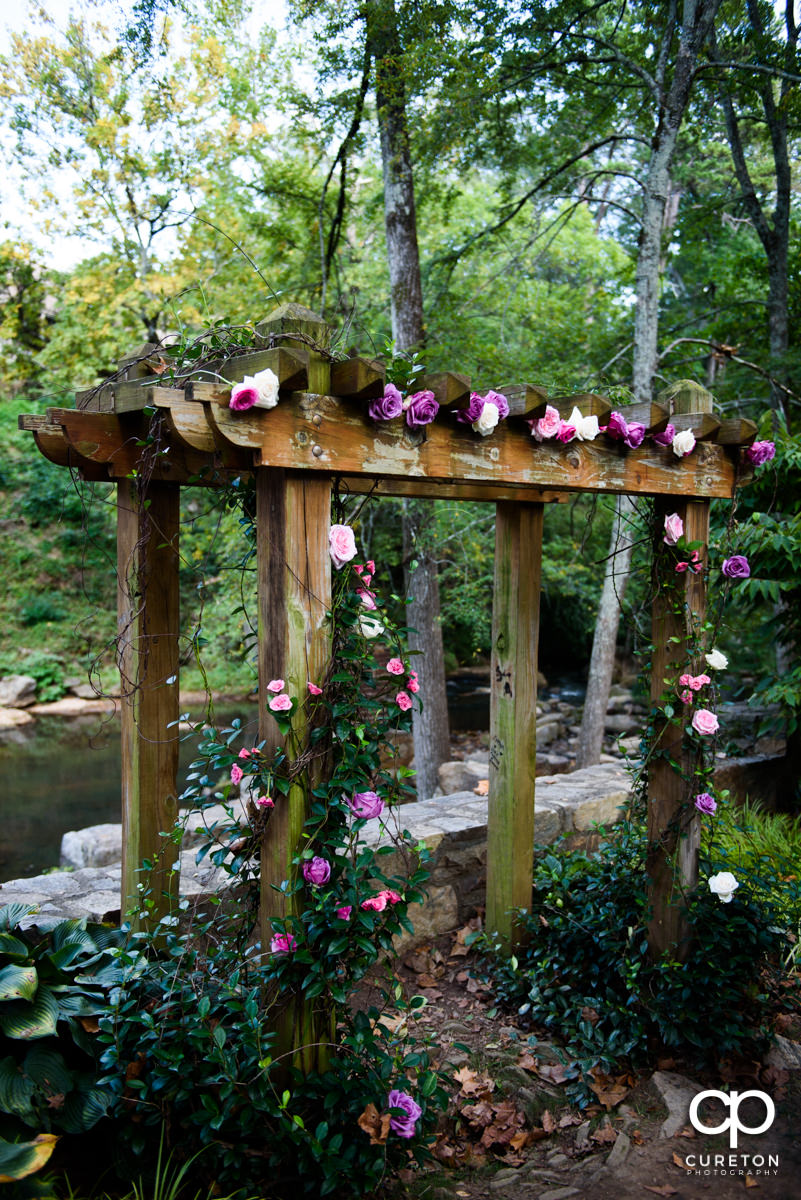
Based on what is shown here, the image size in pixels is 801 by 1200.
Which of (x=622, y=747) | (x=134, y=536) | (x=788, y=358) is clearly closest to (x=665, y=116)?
(x=788, y=358)

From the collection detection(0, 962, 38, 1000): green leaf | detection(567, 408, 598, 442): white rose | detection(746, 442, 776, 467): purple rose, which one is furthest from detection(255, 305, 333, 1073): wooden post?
detection(746, 442, 776, 467): purple rose

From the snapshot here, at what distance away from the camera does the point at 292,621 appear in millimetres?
2279

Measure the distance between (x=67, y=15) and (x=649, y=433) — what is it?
10664 millimetres

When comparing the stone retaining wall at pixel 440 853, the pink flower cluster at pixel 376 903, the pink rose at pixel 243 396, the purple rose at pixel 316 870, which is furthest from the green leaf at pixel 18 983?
the pink rose at pixel 243 396

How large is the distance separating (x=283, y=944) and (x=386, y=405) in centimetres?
147

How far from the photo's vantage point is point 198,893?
2.88 metres

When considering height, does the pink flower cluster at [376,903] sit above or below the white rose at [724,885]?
above

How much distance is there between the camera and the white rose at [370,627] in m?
2.37

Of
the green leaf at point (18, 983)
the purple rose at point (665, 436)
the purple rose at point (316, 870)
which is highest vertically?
the purple rose at point (665, 436)

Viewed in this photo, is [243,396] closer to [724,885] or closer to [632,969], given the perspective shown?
[724,885]

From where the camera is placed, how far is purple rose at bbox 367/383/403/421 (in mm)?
2334

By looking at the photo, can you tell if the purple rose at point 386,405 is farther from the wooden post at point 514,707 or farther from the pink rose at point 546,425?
the wooden post at point 514,707

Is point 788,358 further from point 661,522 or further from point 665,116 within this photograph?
point 661,522

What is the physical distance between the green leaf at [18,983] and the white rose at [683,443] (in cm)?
279
